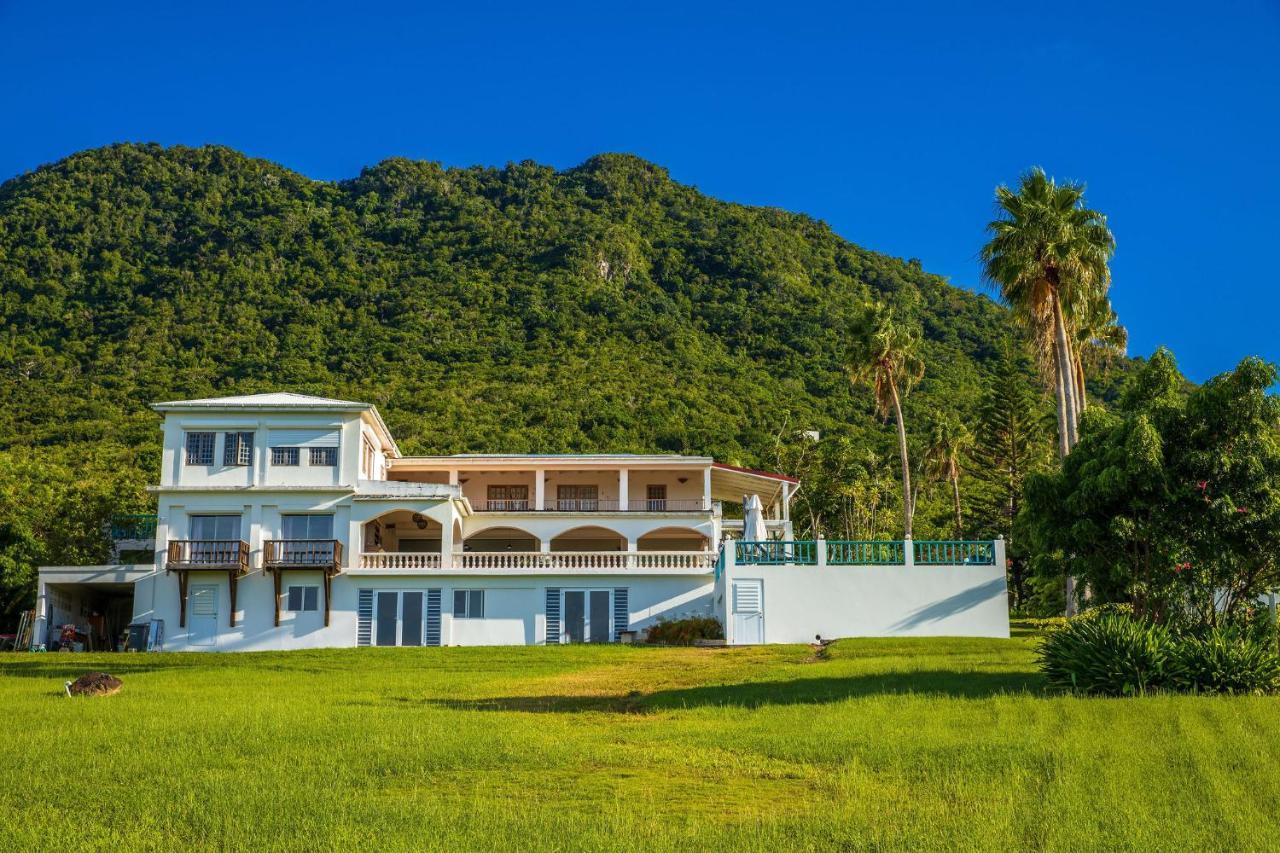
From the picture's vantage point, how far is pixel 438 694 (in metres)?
24.8

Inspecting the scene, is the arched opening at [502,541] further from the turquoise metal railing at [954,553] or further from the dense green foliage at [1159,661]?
the dense green foliage at [1159,661]

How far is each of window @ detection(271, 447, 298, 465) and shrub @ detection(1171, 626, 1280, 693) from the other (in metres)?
29.7

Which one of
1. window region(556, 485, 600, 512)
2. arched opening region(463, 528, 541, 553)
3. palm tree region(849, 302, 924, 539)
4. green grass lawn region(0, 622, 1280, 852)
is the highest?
palm tree region(849, 302, 924, 539)

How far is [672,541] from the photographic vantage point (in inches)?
1977

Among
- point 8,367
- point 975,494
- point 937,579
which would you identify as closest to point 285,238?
point 8,367

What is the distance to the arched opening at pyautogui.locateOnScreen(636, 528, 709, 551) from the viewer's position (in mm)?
49500

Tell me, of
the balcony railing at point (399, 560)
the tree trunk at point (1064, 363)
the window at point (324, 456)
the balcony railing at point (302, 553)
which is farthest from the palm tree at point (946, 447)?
the balcony railing at point (302, 553)

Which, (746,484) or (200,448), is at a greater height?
(200,448)

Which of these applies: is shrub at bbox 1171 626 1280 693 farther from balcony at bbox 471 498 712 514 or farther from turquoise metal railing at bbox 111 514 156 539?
turquoise metal railing at bbox 111 514 156 539

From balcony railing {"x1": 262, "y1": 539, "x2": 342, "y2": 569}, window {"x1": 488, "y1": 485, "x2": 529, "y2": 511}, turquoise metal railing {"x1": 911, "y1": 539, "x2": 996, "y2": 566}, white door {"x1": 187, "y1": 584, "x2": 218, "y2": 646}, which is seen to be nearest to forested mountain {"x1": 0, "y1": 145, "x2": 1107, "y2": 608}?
white door {"x1": 187, "y1": 584, "x2": 218, "y2": 646}

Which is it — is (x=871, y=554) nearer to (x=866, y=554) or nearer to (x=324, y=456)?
(x=866, y=554)

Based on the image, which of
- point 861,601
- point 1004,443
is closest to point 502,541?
point 861,601

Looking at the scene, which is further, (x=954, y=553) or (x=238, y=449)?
(x=238, y=449)

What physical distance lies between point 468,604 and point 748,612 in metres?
10.7
